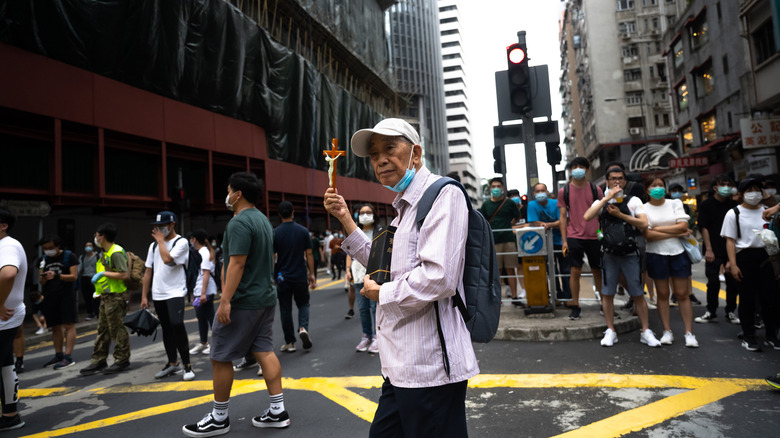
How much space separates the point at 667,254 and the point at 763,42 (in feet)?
59.7

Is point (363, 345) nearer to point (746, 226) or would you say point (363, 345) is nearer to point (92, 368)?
point (92, 368)

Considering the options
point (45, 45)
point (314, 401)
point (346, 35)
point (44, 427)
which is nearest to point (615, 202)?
point (314, 401)

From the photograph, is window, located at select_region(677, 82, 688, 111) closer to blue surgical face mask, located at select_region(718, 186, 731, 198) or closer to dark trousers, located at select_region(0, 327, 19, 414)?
blue surgical face mask, located at select_region(718, 186, 731, 198)

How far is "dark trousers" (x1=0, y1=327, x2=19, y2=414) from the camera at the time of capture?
3770mm

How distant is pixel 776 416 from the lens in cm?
297

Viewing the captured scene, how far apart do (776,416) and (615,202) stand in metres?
2.53

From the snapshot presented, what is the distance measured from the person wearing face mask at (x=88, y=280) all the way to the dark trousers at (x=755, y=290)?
37.3ft

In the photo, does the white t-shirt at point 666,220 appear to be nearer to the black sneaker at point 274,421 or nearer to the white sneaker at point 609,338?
the white sneaker at point 609,338

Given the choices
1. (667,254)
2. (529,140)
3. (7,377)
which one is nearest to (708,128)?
(529,140)

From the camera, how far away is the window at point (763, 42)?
650 inches

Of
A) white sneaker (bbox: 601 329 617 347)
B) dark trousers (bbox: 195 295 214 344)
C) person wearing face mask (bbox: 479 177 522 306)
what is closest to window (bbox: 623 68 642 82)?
person wearing face mask (bbox: 479 177 522 306)

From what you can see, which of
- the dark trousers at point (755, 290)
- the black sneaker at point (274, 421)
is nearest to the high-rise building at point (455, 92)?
the dark trousers at point (755, 290)

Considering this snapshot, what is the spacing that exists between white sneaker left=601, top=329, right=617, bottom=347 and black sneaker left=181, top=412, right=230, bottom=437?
3.96 m

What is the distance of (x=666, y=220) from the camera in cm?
495
